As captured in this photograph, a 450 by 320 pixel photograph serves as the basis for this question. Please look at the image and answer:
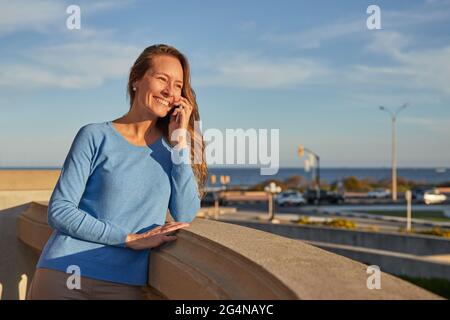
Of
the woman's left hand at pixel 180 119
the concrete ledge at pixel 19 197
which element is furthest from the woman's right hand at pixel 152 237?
the concrete ledge at pixel 19 197

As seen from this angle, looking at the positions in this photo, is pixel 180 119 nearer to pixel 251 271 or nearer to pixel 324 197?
pixel 251 271

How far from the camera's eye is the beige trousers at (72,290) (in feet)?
9.76

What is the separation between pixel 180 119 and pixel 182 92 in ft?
0.53

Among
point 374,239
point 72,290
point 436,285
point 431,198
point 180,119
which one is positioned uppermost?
point 180,119

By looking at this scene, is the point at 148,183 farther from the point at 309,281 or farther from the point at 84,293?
the point at 309,281

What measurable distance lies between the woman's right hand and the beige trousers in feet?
0.68

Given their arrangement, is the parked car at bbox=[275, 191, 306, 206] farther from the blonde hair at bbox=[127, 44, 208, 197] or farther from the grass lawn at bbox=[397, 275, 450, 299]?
the blonde hair at bbox=[127, 44, 208, 197]

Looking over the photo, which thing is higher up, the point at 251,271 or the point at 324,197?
the point at 251,271

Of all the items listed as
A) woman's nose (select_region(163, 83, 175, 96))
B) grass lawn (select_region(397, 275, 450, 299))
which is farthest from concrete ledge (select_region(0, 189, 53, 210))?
grass lawn (select_region(397, 275, 450, 299))

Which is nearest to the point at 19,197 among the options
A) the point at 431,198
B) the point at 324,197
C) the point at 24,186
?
the point at 24,186

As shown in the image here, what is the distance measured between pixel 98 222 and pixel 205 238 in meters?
0.52

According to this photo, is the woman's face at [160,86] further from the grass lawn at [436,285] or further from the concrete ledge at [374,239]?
the concrete ledge at [374,239]

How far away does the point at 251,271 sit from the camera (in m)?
2.29

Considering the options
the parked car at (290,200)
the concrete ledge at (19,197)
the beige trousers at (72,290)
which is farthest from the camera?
the parked car at (290,200)
